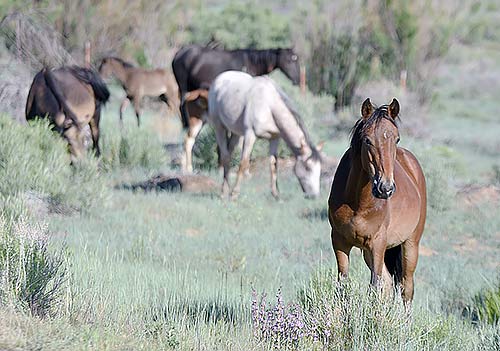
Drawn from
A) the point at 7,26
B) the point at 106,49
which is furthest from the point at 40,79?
the point at 106,49

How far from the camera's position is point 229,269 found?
996cm

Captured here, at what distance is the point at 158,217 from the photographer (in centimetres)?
1305

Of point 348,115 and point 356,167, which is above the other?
point 356,167

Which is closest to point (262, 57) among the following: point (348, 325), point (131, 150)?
point (131, 150)

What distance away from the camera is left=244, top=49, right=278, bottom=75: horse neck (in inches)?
957

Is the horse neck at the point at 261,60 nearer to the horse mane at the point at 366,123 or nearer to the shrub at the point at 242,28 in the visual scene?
the shrub at the point at 242,28

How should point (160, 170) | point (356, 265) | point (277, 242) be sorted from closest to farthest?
point (356, 265), point (277, 242), point (160, 170)

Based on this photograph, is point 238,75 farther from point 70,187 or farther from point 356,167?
point 356,167

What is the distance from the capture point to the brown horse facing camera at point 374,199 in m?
6.27

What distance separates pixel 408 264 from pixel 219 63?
16771mm

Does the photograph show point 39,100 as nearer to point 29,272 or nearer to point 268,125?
point 268,125

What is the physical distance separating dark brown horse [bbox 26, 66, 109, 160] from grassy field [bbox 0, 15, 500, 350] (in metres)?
1.22

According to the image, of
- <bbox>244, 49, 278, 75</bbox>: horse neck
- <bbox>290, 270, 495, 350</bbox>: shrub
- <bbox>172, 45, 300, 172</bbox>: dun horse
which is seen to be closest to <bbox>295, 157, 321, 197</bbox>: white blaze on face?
<bbox>172, 45, 300, 172</bbox>: dun horse

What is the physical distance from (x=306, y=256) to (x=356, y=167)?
4672 millimetres
